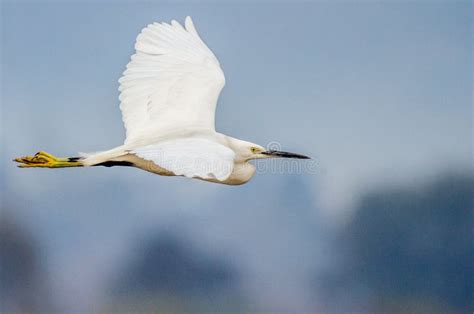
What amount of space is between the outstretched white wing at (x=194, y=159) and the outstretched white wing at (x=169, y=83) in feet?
3.03

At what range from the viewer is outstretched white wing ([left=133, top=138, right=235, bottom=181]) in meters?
3.24

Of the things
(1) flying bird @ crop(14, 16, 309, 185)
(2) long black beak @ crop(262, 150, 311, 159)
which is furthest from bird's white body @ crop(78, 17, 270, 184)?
(2) long black beak @ crop(262, 150, 311, 159)

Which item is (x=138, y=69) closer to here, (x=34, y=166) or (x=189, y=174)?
(x=34, y=166)

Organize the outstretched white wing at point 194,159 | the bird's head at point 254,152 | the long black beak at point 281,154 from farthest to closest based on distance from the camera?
1. the long black beak at point 281,154
2. the bird's head at point 254,152
3. the outstretched white wing at point 194,159

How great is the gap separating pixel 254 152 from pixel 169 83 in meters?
0.67

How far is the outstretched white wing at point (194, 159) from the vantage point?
3.24 meters

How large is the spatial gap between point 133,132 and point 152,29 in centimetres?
85

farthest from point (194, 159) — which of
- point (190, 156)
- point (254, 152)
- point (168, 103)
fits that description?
point (168, 103)

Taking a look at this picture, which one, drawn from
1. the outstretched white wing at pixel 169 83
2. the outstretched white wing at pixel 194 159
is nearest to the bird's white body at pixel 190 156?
the outstretched white wing at pixel 194 159

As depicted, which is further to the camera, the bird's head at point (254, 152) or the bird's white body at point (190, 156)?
the bird's head at point (254, 152)

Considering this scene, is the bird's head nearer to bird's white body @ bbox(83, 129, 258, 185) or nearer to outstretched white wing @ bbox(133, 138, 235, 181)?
bird's white body @ bbox(83, 129, 258, 185)

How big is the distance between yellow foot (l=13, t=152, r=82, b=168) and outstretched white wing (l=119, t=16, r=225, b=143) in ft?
1.06

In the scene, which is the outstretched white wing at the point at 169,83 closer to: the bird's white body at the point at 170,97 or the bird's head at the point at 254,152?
the bird's white body at the point at 170,97

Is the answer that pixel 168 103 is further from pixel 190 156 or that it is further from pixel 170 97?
pixel 190 156
